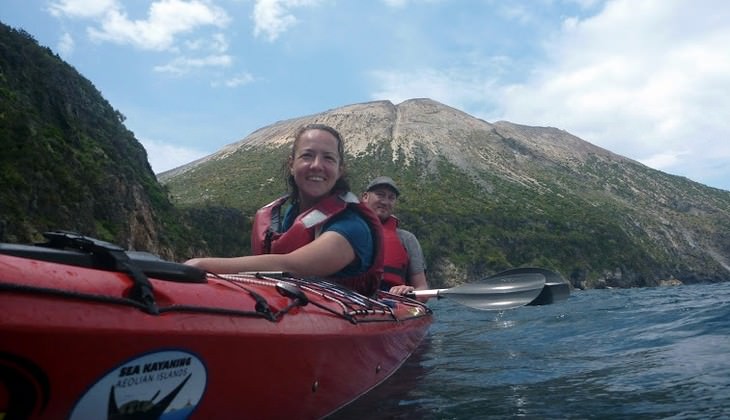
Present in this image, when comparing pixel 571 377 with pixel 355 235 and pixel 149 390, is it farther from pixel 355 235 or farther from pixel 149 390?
pixel 149 390

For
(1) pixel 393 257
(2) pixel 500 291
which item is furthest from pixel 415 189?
(2) pixel 500 291

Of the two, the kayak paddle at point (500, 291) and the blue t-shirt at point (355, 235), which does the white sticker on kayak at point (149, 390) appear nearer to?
the blue t-shirt at point (355, 235)

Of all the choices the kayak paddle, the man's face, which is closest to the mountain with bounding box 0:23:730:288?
the man's face

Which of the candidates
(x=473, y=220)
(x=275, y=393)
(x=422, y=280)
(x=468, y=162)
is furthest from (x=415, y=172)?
(x=275, y=393)

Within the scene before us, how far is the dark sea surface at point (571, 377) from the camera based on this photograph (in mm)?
3072

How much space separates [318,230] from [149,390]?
6.98ft

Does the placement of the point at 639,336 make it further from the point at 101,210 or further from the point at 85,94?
the point at 85,94

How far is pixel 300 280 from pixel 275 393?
3.36ft

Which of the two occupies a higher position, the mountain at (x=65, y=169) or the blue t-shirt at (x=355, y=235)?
the mountain at (x=65, y=169)

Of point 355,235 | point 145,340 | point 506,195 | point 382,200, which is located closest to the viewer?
point 145,340

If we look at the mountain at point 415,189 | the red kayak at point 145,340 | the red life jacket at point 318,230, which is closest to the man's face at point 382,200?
the mountain at point 415,189

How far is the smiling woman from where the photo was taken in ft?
10.6

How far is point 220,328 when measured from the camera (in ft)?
5.94

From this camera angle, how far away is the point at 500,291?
23.1 feet
